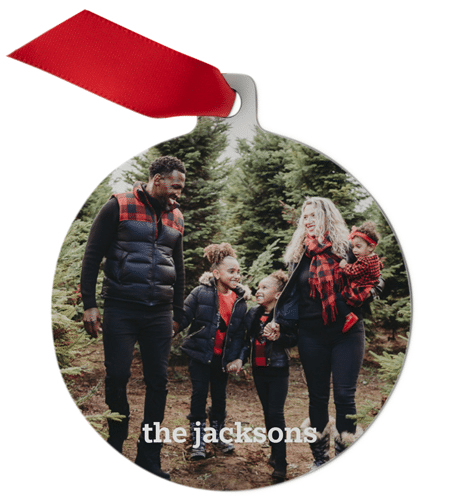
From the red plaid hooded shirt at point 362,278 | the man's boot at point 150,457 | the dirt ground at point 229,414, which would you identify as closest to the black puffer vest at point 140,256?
the dirt ground at point 229,414

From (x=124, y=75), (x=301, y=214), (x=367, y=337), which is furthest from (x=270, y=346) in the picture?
(x=124, y=75)

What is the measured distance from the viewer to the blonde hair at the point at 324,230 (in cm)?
207

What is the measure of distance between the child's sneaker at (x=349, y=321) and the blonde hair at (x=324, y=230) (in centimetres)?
25

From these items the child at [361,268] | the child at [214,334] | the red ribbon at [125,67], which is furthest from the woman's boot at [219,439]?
the red ribbon at [125,67]

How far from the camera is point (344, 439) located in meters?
2.08

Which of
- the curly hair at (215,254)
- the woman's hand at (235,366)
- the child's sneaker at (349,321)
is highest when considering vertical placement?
the curly hair at (215,254)

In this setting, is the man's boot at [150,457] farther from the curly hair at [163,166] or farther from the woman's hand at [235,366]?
the curly hair at [163,166]

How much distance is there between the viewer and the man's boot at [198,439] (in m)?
2.10

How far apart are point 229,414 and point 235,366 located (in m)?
0.20

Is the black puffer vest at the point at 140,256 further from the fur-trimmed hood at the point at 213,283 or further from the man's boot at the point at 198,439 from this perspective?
the man's boot at the point at 198,439

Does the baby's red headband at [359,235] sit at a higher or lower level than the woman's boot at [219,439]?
higher

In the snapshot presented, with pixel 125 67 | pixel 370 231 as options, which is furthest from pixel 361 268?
pixel 125 67

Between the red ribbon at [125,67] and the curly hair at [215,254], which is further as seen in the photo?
the curly hair at [215,254]
